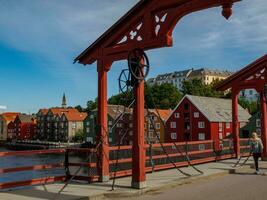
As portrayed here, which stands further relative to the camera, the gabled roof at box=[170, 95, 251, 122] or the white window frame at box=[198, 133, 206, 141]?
the white window frame at box=[198, 133, 206, 141]

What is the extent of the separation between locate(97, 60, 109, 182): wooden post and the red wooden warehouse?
53.0m

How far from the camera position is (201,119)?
221 feet

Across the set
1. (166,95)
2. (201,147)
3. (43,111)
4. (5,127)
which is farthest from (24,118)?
(201,147)

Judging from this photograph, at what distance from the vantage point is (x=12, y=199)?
951 cm

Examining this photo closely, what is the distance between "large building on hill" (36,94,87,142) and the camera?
12888 centimetres

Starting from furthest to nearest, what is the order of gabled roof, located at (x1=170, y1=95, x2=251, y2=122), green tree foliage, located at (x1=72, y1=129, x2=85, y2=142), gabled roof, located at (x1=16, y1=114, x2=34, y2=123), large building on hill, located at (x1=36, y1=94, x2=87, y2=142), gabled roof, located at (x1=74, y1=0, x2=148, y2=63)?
1. gabled roof, located at (x1=16, y1=114, x2=34, y2=123)
2. large building on hill, located at (x1=36, y1=94, x2=87, y2=142)
3. green tree foliage, located at (x1=72, y1=129, x2=85, y2=142)
4. gabled roof, located at (x1=170, y1=95, x2=251, y2=122)
5. gabled roof, located at (x1=74, y1=0, x2=148, y2=63)

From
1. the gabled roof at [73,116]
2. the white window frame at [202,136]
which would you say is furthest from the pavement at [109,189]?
the gabled roof at [73,116]

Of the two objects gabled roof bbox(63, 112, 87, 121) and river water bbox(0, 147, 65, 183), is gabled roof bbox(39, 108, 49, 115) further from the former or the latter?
river water bbox(0, 147, 65, 183)

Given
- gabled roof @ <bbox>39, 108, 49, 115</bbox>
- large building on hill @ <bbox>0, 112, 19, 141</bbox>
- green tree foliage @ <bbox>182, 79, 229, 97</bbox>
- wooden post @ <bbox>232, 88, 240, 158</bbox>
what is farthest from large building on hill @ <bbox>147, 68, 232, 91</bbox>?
wooden post @ <bbox>232, 88, 240, 158</bbox>

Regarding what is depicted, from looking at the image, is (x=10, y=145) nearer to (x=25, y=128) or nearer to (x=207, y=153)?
(x=25, y=128)

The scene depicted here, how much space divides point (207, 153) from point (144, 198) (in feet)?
31.3

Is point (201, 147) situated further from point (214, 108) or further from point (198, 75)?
point (198, 75)

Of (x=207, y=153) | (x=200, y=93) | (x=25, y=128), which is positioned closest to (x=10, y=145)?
(x=25, y=128)

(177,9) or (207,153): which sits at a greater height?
(177,9)
